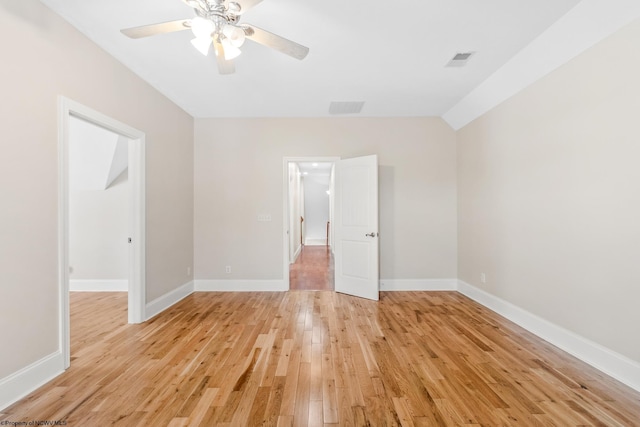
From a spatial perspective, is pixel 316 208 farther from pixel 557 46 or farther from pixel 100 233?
pixel 557 46

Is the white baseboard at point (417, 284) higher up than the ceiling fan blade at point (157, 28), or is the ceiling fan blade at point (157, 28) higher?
the ceiling fan blade at point (157, 28)

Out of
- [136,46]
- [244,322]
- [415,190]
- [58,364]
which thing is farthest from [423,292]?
[136,46]

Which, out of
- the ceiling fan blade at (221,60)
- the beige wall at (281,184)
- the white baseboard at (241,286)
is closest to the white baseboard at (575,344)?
the beige wall at (281,184)

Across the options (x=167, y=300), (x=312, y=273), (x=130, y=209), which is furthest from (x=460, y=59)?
(x=167, y=300)

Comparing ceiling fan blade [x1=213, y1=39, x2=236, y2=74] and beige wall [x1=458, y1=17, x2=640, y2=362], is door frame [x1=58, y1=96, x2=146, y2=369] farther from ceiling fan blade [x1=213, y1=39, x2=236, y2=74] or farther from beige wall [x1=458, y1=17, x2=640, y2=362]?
beige wall [x1=458, y1=17, x2=640, y2=362]

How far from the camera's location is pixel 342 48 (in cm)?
269

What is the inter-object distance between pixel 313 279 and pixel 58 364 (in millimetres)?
3695

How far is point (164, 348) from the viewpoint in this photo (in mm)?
2602

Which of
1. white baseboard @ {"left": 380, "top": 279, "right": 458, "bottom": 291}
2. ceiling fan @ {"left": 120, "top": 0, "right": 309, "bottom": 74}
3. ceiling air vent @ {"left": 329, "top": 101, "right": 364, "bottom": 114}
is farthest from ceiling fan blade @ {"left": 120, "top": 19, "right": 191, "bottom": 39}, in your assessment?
white baseboard @ {"left": 380, "top": 279, "right": 458, "bottom": 291}

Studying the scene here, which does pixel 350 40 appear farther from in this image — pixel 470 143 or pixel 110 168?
pixel 110 168

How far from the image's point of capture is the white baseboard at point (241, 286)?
453 cm

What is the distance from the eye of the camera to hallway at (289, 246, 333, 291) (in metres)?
4.82

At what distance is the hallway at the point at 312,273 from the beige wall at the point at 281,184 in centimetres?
63

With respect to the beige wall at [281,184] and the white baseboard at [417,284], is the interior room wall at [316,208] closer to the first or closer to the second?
the beige wall at [281,184]
